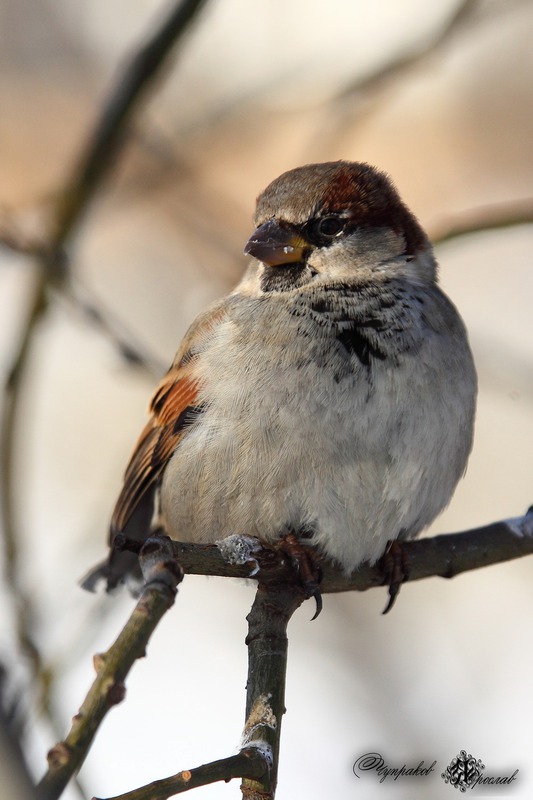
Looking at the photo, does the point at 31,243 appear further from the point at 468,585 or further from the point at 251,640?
the point at 468,585

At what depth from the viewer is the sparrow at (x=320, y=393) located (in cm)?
300

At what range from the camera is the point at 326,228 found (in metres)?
3.50

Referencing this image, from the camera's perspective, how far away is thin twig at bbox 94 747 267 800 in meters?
1.75

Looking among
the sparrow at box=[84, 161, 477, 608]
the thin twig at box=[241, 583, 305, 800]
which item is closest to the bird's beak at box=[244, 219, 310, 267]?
the sparrow at box=[84, 161, 477, 608]

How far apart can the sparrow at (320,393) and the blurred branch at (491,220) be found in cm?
17

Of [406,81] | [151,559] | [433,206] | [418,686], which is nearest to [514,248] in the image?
[433,206]

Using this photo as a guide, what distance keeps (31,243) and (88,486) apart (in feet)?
8.00

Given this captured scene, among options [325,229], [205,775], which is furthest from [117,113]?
[205,775]

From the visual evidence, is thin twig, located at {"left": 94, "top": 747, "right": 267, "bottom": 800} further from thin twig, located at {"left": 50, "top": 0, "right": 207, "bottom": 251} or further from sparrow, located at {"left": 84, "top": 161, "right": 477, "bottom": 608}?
thin twig, located at {"left": 50, "top": 0, "right": 207, "bottom": 251}

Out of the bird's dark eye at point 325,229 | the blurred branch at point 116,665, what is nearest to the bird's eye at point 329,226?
the bird's dark eye at point 325,229

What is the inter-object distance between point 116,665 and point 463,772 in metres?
1.97

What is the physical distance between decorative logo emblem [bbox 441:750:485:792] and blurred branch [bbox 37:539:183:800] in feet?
5.73

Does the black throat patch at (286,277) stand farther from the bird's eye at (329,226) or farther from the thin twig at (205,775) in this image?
the thin twig at (205,775)

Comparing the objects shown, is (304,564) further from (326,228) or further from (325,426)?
(326,228)
